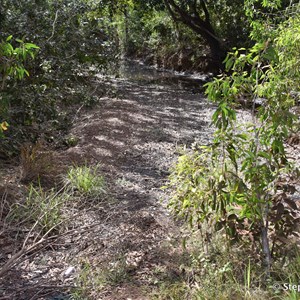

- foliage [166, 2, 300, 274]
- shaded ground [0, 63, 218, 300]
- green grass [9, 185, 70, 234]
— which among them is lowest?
shaded ground [0, 63, 218, 300]

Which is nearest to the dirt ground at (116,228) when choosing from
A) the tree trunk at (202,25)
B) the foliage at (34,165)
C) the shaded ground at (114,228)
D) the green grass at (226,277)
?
the shaded ground at (114,228)

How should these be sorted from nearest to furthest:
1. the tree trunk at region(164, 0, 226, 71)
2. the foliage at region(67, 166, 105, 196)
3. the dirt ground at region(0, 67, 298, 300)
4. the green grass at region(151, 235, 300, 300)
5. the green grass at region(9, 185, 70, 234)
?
the green grass at region(151, 235, 300, 300), the dirt ground at region(0, 67, 298, 300), the green grass at region(9, 185, 70, 234), the foliage at region(67, 166, 105, 196), the tree trunk at region(164, 0, 226, 71)

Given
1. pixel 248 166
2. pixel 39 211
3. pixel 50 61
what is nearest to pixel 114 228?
pixel 39 211

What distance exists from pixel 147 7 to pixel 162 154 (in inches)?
461

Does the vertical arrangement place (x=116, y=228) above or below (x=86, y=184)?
below

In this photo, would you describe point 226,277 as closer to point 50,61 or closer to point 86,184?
point 86,184

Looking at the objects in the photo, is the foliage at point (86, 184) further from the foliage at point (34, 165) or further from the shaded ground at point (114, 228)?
the foliage at point (34, 165)

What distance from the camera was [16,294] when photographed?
310 cm

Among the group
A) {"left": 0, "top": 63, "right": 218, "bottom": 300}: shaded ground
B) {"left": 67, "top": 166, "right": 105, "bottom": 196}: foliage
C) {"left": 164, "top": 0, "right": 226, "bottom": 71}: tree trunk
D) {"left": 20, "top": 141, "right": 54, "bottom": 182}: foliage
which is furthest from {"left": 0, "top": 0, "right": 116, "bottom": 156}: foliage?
{"left": 164, "top": 0, "right": 226, "bottom": 71}: tree trunk

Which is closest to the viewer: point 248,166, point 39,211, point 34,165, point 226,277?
point 248,166

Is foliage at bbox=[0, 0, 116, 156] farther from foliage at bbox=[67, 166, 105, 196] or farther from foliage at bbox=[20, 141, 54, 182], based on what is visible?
foliage at bbox=[67, 166, 105, 196]

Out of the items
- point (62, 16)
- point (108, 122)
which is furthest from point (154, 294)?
point (62, 16)

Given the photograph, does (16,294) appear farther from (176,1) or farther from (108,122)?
(176,1)

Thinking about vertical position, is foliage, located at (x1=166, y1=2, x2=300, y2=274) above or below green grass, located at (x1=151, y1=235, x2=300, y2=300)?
above
